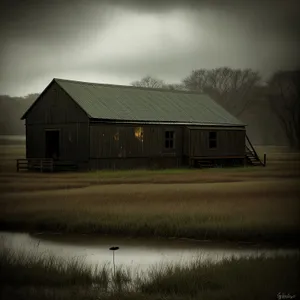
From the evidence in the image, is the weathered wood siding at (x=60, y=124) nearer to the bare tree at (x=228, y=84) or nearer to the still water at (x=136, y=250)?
the still water at (x=136, y=250)

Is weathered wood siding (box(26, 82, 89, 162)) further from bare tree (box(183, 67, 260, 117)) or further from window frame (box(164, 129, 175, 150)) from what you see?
bare tree (box(183, 67, 260, 117))

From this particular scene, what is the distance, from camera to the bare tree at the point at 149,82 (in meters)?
3.28

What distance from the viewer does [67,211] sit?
3.18 m

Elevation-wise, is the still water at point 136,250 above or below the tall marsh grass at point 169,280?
above

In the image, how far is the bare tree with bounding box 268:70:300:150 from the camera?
10.2 ft

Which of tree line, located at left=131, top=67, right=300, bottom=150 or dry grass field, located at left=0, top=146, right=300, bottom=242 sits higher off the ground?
tree line, located at left=131, top=67, right=300, bottom=150

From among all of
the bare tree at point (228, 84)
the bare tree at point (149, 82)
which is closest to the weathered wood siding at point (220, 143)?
the bare tree at point (228, 84)

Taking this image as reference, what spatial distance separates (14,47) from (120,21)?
785mm

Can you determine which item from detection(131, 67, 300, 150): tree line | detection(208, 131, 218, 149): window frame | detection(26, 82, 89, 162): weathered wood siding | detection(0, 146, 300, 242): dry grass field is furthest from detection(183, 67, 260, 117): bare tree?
detection(26, 82, 89, 162): weathered wood siding

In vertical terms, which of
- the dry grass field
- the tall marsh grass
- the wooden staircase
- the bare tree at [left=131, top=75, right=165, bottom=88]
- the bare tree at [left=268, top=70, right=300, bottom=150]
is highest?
the bare tree at [left=131, top=75, right=165, bottom=88]

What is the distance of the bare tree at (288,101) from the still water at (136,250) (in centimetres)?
78

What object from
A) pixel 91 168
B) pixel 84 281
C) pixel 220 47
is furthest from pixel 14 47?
pixel 84 281

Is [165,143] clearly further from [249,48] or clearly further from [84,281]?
[84,281]

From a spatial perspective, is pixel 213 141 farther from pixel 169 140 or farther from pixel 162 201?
pixel 162 201
